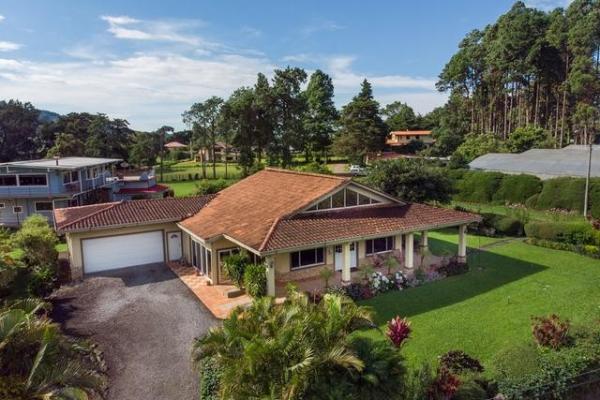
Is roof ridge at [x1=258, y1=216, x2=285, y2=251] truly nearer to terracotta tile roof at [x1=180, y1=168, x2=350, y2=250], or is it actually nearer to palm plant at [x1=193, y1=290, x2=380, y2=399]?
terracotta tile roof at [x1=180, y1=168, x2=350, y2=250]

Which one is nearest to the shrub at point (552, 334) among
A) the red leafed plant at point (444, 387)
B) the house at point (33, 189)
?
the red leafed plant at point (444, 387)

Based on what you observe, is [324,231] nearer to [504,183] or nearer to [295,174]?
[295,174]

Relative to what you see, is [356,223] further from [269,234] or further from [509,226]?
[509,226]

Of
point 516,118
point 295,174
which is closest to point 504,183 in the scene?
point 295,174

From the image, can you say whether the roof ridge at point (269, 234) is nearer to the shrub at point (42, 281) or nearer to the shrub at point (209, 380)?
the shrub at point (209, 380)

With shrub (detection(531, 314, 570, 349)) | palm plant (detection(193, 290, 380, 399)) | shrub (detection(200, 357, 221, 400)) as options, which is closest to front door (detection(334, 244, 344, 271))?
shrub (detection(531, 314, 570, 349))

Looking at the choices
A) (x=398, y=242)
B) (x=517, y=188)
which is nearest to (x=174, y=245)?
(x=398, y=242)
